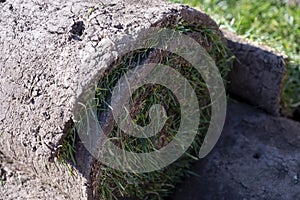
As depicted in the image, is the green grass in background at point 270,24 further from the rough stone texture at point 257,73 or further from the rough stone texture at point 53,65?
the rough stone texture at point 53,65

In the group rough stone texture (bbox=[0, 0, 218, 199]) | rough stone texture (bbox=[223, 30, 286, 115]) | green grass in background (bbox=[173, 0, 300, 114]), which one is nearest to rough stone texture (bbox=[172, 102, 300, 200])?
rough stone texture (bbox=[223, 30, 286, 115])

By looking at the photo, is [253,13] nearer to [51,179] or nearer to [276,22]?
[276,22]

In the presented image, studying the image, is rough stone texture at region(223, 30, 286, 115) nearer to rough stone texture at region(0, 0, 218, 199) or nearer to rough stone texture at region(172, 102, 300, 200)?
rough stone texture at region(172, 102, 300, 200)

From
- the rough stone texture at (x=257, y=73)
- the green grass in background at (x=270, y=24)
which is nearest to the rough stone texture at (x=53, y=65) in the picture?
the rough stone texture at (x=257, y=73)

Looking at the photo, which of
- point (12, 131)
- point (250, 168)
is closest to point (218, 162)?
point (250, 168)

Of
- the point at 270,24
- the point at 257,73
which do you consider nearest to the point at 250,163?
the point at 257,73

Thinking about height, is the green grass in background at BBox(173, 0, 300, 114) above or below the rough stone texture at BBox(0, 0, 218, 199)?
below

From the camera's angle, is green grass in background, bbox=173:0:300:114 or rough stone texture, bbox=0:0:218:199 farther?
green grass in background, bbox=173:0:300:114
